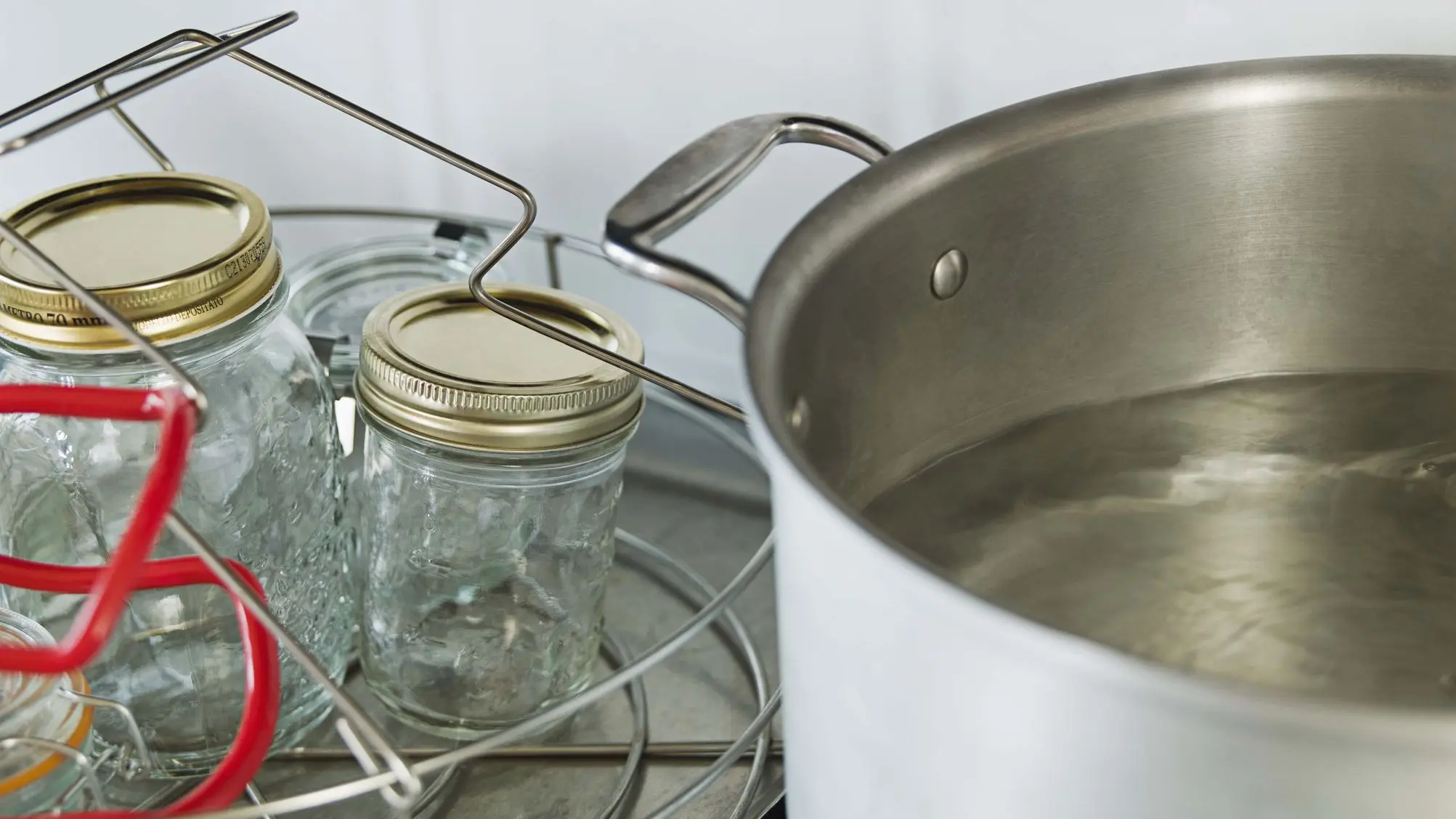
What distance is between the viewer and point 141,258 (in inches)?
15.5

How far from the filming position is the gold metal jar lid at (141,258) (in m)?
0.36

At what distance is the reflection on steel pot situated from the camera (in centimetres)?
33

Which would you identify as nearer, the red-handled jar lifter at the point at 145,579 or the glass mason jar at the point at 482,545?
the red-handled jar lifter at the point at 145,579

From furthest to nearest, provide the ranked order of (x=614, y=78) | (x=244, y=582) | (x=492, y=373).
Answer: (x=614, y=78), (x=492, y=373), (x=244, y=582)

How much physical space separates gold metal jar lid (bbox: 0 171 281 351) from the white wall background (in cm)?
16

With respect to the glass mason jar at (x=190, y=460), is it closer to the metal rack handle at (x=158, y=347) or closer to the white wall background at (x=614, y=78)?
the metal rack handle at (x=158, y=347)

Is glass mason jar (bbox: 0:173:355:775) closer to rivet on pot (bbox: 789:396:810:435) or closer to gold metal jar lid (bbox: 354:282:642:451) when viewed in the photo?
gold metal jar lid (bbox: 354:282:642:451)

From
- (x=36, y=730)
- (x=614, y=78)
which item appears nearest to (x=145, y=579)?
(x=36, y=730)

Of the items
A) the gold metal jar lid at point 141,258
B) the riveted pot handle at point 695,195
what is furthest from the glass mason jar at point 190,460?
the riveted pot handle at point 695,195

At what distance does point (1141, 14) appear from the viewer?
1.50ft

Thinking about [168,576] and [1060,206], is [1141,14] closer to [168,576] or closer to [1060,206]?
→ [1060,206]

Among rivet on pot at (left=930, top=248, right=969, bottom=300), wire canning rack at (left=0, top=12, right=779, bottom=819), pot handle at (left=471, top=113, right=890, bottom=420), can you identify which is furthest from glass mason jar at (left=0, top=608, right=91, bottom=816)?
rivet on pot at (left=930, top=248, right=969, bottom=300)

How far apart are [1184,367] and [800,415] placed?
177 millimetres

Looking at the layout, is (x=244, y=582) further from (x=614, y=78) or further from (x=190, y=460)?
(x=614, y=78)
